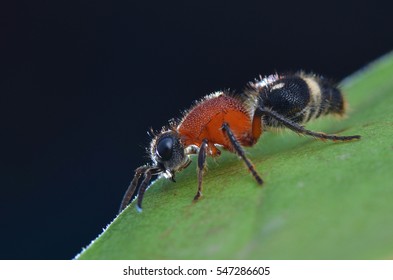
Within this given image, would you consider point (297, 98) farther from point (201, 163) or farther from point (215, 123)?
point (201, 163)

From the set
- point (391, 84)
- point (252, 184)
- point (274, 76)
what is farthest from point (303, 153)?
point (391, 84)

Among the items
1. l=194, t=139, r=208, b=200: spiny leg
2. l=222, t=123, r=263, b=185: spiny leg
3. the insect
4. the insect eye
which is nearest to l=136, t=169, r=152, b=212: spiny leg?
the insect

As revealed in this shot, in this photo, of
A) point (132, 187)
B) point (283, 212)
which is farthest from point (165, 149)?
point (283, 212)

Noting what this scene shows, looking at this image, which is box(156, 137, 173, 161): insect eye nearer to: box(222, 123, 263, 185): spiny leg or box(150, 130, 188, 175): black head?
box(150, 130, 188, 175): black head

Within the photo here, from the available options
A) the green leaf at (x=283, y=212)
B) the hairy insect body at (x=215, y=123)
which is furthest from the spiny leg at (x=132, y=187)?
the hairy insect body at (x=215, y=123)

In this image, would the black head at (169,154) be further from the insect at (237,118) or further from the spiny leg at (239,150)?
the spiny leg at (239,150)

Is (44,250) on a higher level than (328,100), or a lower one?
lower

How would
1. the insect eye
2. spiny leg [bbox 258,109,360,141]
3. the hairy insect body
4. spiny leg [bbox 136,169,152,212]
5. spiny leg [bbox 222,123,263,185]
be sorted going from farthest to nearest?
the hairy insect body < the insect eye < spiny leg [bbox 258,109,360,141] < spiny leg [bbox 136,169,152,212] < spiny leg [bbox 222,123,263,185]
